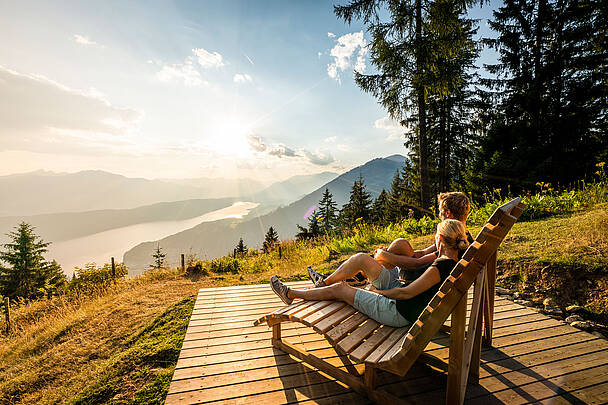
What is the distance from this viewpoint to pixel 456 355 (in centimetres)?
185

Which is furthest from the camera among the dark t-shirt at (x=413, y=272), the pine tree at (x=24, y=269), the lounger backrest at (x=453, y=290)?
the pine tree at (x=24, y=269)

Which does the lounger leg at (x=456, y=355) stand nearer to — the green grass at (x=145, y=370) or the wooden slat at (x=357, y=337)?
the wooden slat at (x=357, y=337)

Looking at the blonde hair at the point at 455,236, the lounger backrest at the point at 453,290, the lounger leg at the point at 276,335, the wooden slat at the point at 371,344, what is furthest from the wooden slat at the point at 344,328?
the blonde hair at the point at 455,236

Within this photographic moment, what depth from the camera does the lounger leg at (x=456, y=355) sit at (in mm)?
1820

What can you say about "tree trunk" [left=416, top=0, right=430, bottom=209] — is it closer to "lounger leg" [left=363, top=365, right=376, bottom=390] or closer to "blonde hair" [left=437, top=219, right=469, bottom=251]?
"blonde hair" [left=437, top=219, right=469, bottom=251]

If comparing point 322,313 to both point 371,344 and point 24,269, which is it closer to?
point 371,344

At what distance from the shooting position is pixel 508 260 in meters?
4.67

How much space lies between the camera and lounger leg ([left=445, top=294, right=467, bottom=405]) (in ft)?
5.97

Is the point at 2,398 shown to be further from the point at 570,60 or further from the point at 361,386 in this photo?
the point at 570,60

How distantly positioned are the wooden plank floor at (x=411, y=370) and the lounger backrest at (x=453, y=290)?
2.27 ft

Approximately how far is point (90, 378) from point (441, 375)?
3604 millimetres

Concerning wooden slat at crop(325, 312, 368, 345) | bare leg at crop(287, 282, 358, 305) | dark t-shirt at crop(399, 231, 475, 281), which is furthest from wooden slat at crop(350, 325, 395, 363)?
dark t-shirt at crop(399, 231, 475, 281)

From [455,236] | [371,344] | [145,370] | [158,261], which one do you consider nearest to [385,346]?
[371,344]

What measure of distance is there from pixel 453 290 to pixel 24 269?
1583 inches
